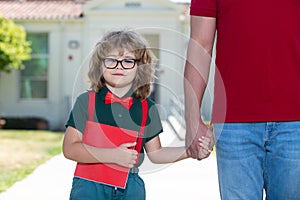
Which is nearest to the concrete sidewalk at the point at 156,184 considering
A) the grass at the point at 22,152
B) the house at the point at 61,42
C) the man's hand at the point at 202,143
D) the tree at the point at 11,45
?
the grass at the point at 22,152

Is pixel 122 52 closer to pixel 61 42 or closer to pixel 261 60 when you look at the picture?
pixel 261 60

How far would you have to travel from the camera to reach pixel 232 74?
2525 millimetres

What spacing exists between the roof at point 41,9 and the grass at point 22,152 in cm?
343

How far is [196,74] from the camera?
261 centimetres

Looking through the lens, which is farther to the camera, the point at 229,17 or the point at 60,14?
the point at 60,14

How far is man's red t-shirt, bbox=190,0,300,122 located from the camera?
246 cm

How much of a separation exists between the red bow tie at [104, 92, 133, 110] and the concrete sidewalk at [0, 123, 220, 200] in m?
2.64

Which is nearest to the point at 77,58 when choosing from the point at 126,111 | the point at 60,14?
the point at 60,14

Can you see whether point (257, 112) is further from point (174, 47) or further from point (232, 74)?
point (174, 47)

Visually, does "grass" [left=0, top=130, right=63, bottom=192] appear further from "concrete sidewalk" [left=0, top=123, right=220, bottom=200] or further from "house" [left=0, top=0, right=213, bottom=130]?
"house" [left=0, top=0, right=213, bottom=130]

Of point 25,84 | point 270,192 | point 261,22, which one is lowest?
point 25,84

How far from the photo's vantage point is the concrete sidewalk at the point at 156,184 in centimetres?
622

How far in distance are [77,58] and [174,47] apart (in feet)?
8.27

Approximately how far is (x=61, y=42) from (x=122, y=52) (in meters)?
13.4
